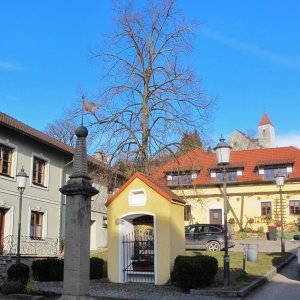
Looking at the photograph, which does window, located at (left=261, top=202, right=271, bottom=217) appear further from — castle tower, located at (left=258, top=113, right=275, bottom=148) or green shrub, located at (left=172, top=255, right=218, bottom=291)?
castle tower, located at (left=258, top=113, right=275, bottom=148)

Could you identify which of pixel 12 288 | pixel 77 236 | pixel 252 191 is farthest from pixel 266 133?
pixel 77 236

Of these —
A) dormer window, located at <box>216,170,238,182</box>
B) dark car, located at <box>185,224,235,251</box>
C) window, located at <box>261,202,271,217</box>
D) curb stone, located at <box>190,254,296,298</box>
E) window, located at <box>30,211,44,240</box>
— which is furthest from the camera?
dormer window, located at <box>216,170,238,182</box>

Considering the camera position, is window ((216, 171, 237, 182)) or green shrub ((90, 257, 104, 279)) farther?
window ((216, 171, 237, 182))

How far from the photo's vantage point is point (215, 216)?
42281 mm

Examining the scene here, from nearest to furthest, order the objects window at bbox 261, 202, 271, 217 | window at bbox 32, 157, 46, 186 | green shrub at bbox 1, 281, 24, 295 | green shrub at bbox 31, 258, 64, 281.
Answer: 1. green shrub at bbox 1, 281, 24, 295
2. green shrub at bbox 31, 258, 64, 281
3. window at bbox 32, 157, 46, 186
4. window at bbox 261, 202, 271, 217

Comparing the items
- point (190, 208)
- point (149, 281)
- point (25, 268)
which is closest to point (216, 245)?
point (149, 281)

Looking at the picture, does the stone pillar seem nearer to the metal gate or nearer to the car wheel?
the metal gate

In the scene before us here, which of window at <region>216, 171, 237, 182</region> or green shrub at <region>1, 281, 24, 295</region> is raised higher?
window at <region>216, 171, 237, 182</region>

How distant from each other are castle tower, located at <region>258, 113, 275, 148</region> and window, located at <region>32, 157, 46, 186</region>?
63.5 m

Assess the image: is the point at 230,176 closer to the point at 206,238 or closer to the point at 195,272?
Answer: the point at 206,238

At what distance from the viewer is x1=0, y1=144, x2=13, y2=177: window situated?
2379 centimetres

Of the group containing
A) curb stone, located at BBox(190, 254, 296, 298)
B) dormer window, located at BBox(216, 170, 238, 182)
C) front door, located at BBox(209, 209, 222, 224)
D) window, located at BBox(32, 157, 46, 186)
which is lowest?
curb stone, located at BBox(190, 254, 296, 298)

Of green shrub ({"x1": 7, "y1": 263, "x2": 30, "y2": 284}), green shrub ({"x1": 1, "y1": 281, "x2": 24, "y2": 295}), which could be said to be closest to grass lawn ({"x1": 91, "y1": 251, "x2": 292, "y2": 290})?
green shrub ({"x1": 1, "y1": 281, "x2": 24, "y2": 295})

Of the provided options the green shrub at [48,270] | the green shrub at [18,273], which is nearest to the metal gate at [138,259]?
the green shrub at [48,270]
